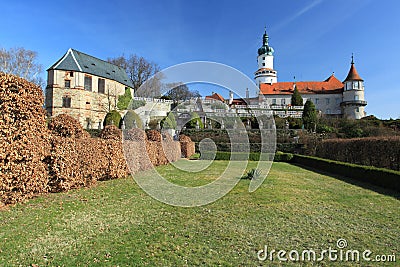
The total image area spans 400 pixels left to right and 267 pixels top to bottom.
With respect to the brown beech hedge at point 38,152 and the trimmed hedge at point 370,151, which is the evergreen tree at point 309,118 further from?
the brown beech hedge at point 38,152

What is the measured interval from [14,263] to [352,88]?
59994 millimetres

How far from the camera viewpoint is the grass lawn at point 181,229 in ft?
10.3

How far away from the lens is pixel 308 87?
2340 inches

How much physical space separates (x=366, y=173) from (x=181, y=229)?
948cm

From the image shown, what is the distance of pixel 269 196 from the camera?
267 inches

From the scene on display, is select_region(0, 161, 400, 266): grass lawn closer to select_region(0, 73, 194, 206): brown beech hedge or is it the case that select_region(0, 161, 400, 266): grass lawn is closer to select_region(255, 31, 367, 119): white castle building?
select_region(0, 73, 194, 206): brown beech hedge

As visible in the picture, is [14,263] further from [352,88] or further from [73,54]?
[352,88]

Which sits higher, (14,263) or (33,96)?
(33,96)

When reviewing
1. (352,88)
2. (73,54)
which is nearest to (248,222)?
(73,54)

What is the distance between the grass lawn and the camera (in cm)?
314

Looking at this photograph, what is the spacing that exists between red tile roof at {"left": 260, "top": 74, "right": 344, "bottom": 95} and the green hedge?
44.5 m

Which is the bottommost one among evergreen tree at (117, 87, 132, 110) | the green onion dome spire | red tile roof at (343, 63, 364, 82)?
evergreen tree at (117, 87, 132, 110)

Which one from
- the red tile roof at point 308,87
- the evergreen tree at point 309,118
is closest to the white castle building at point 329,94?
the red tile roof at point 308,87

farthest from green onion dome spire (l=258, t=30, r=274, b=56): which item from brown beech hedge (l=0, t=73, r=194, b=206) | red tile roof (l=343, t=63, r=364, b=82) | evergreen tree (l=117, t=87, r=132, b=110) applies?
brown beech hedge (l=0, t=73, r=194, b=206)
